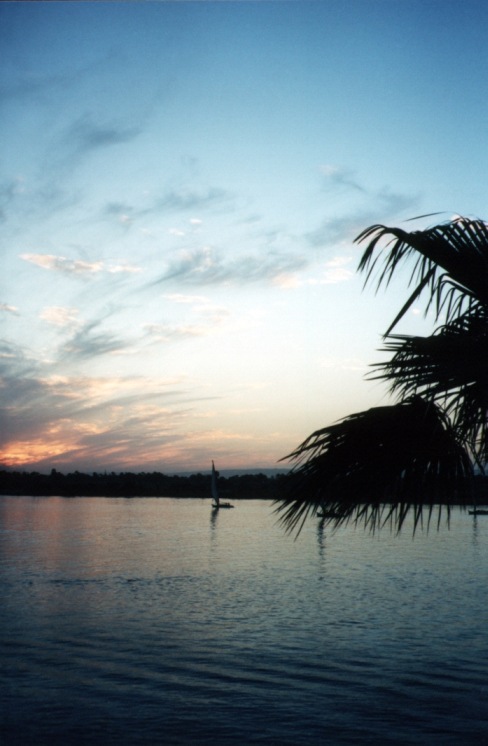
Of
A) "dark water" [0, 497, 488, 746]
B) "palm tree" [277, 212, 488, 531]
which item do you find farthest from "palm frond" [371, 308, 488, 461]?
"dark water" [0, 497, 488, 746]

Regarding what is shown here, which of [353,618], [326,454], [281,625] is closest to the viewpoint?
[326,454]

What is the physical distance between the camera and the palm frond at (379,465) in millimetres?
6746

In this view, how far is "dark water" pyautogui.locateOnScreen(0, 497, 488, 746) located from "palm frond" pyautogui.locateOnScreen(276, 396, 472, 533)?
6321mm

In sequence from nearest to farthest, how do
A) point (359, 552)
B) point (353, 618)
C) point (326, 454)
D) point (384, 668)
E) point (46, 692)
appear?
1. point (326, 454)
2. point (46, 692)
3. point (384, 668)
4. point (353, 618)
5. point (359, 552)

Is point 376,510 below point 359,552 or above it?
above

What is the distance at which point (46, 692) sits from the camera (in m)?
14.9

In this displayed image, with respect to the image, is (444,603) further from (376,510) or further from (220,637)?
(376,510)

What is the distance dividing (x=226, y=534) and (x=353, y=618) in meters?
60.9

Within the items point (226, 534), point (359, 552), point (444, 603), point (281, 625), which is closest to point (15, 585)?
point (281, 625)

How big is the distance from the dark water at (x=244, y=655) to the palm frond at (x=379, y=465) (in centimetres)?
632

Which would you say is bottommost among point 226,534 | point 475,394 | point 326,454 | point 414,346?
point 226,534

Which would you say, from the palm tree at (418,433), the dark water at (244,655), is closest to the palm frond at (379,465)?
the palm tree at (418,433)

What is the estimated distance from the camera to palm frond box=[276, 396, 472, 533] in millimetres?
6746

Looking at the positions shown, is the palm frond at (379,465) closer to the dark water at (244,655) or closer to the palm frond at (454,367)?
the palm frond at (454,367)
